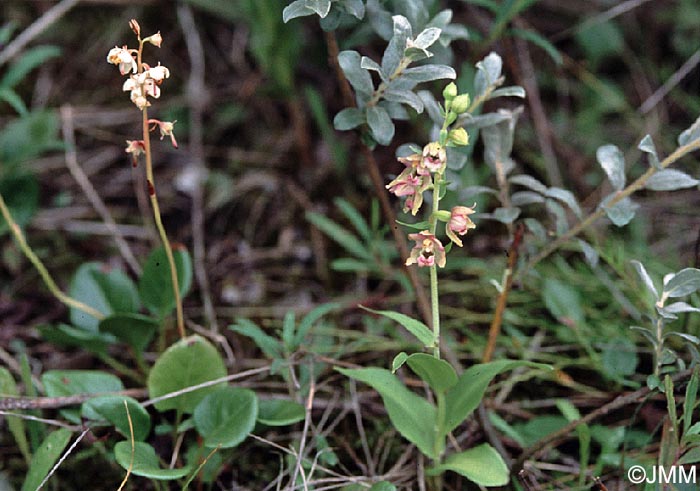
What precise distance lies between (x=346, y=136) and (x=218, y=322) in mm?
804

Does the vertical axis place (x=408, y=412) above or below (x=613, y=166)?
below

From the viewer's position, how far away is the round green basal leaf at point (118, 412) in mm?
1324

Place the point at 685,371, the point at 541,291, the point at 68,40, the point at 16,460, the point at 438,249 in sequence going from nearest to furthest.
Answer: the point at 438,249, the point at 685,371, the point at 16,460, the point at 541,291, the point at 68,40

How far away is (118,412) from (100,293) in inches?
17.4

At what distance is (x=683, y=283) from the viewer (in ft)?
4.03

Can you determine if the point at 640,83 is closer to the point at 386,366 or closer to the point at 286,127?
the point at 286,127

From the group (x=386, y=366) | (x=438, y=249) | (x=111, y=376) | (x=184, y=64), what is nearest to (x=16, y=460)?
(x=111, y=376)

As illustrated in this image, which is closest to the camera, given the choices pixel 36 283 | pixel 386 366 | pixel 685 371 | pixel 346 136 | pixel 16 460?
pixel 685 371

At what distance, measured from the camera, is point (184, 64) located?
250cm

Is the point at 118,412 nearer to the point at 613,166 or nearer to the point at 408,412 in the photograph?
the point at 408,412

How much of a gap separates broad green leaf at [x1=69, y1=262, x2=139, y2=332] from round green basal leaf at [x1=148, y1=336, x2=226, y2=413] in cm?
29

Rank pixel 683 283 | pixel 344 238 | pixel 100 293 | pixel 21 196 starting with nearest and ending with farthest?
1. pixel 683 283
2. pixel 100 293
3. pixel 344 238
4. pixel 21 196

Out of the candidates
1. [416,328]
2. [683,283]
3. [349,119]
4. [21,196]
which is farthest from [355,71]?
[21,196]

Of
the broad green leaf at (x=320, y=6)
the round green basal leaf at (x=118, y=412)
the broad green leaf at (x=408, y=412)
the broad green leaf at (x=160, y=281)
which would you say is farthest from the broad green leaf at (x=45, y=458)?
the broad green leaf at (x=320, y=6)
